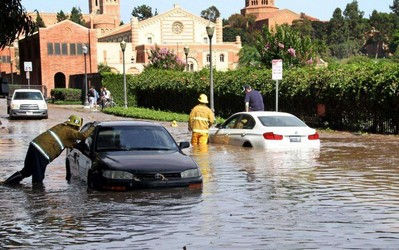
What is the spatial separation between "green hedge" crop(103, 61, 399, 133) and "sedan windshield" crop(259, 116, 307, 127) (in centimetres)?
680

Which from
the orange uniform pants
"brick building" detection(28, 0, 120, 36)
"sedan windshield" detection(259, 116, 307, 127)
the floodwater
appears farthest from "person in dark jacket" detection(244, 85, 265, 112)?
"brick building" detection(28, 0, 120, 36)

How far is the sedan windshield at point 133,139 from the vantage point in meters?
12.5

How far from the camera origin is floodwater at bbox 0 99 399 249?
8273 mm

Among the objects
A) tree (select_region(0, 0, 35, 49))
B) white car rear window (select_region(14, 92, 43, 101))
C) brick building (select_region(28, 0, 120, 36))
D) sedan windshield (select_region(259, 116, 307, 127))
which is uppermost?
brick building (select_region(28, 0, 120, 36))

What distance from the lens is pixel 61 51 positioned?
7756 cm

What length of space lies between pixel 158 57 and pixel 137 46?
58.3 metres

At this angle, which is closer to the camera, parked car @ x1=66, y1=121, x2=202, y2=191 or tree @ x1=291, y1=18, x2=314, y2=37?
parked car @ x1=66, y1=121, x2=202, y2=191

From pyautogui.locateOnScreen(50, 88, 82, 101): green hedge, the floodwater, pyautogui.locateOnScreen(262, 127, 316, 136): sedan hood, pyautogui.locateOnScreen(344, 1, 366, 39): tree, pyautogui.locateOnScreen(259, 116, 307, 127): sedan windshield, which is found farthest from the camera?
pyautogui.locateOnScreen(344, 1, 366, 39): tree

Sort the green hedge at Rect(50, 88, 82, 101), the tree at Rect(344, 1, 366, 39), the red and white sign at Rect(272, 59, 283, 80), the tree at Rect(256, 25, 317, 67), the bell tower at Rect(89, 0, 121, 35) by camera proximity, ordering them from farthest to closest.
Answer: the bell tower at Rect(89, 0, 121, 35) < the tree at Rect(344, 1, 366, 39) < the green hedge at Rect(50, 88, 82, 101) < the tree at Rect(256, 25, 317, 67) < the red and white sign at Rect(272, 59, 283, 80)

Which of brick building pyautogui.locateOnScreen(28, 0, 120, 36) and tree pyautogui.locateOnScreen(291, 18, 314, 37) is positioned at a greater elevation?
brick building pyautogui.locateOnScreen(28, 0, 120, 36)

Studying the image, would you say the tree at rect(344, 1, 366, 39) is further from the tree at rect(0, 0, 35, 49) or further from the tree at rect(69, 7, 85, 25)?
the tree at rect(0, 0, 35, 49)

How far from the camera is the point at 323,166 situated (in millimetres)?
15766

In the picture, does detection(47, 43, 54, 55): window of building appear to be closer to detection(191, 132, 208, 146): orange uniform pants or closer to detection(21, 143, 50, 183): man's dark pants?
detection(191, 132, 208, 146): orange uniform pants

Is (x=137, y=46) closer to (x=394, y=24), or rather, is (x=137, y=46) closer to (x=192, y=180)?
(x=394, y=24)
